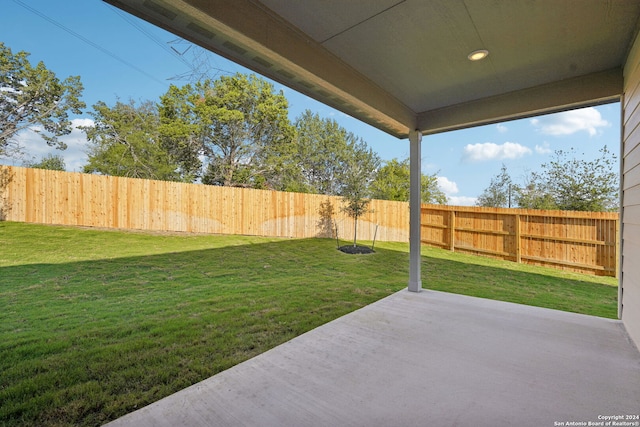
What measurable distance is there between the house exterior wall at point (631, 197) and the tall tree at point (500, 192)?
5.48 m

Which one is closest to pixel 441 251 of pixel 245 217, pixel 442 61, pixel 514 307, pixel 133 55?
pixel 514 307

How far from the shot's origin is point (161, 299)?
318 cm

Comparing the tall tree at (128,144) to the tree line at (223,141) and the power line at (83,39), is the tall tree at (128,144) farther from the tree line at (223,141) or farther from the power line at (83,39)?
the power line at (83,39)

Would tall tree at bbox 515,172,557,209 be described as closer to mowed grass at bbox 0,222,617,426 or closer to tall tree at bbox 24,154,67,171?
mowed grass at bbox 0,222,617,426

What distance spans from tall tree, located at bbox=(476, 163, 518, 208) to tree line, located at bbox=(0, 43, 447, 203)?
250cm

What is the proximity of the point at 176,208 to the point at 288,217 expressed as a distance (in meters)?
2.72

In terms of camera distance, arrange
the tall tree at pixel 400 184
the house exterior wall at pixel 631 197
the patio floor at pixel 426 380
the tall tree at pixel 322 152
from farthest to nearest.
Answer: the tall tree at pixel 322 152 → the tall tree at pixel 400 184 → the house exterior wall at pixel 631 197 → the patio floor at pixel 426 380

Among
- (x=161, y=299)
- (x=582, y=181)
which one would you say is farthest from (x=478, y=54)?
(x=582, y=181)

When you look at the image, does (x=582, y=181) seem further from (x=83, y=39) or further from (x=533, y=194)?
(x=83, y=39)

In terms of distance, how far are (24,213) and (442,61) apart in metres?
7.05

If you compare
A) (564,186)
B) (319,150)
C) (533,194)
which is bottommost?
(533,194)

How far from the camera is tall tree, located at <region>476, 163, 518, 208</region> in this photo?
24.0 feet

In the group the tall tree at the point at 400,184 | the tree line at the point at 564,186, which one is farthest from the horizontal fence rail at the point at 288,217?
the tall tree at the point at 400,184

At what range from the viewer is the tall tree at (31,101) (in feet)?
12.6
